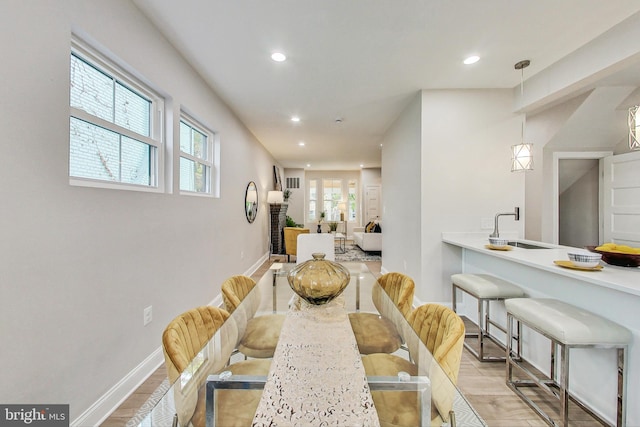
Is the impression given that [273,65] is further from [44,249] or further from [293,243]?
[293,243]

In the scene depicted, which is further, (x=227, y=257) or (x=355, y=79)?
(x=227, y=257)

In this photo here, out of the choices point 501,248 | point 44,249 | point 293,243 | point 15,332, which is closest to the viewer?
point 15,332

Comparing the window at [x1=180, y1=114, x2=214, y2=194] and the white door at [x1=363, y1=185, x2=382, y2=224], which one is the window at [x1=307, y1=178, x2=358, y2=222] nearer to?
the white door at [x1=363, y1=185, x2=382, y2=224]

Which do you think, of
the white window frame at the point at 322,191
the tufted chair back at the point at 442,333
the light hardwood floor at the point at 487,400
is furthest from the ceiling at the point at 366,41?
the white window frame at the point at 322,191

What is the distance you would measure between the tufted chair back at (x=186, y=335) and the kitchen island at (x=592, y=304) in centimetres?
201

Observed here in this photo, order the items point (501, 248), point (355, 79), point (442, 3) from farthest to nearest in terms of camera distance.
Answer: point (355, 79) → point (501, 248) → point (442, 3)

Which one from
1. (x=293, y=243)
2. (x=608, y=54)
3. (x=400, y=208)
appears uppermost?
(x=608, y=54)

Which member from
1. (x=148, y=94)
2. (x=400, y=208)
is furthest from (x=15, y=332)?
(x=400, y=208)

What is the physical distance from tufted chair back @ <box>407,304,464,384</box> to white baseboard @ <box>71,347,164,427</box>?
1842 mm

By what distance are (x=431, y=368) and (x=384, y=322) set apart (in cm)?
80

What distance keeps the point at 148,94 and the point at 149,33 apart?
0.44 m

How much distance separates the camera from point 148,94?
2.21m

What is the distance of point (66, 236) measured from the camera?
4.59 feet

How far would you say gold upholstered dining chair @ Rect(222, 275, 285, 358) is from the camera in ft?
5.10
